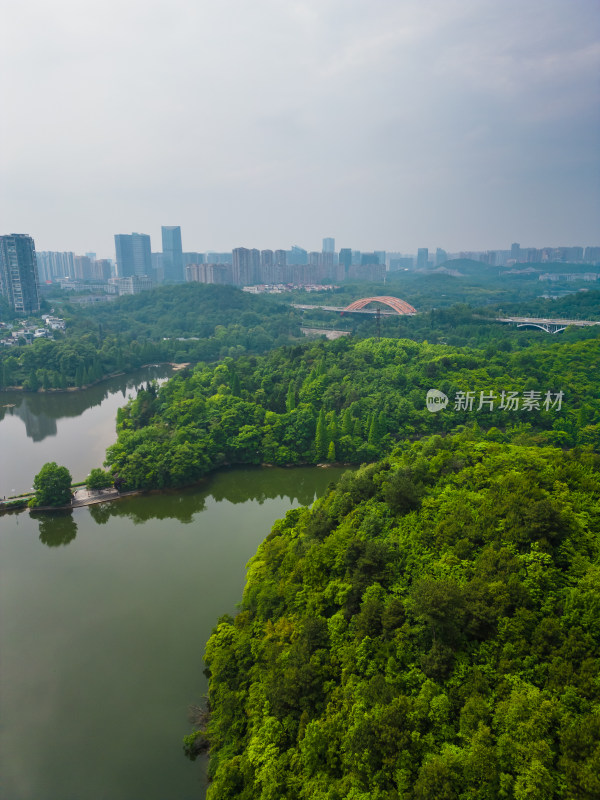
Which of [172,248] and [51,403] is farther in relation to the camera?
[172,248]

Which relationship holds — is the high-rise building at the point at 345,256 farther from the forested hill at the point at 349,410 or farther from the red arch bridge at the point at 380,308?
the forested hill at the point at 349,410

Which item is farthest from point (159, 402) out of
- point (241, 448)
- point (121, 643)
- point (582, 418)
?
point (582, 418)

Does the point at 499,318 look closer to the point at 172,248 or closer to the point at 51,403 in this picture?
the point at 51,403

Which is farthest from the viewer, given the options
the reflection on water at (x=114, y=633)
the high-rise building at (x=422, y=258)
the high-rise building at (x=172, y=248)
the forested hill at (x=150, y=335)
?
the high-rise building at (x=422, y=258)

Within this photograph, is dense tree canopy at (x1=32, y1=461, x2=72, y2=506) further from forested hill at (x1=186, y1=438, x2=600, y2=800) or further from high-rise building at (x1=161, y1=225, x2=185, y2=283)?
high-rise building at (x1=161, y1=225, x2=185, y2=283)

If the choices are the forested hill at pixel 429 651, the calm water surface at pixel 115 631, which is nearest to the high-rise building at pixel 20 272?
the calm water surface at pixel 115 631

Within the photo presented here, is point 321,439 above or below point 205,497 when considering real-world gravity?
above

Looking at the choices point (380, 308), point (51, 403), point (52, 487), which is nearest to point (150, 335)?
point (51, 403)
